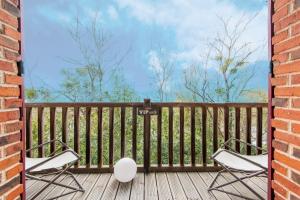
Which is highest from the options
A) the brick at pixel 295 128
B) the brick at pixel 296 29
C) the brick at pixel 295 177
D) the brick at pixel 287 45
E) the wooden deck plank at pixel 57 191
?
the brick at pixel 296 29

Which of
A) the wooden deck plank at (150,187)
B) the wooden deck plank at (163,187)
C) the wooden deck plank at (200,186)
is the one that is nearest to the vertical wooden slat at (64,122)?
the wooden deck plank at (150,187)

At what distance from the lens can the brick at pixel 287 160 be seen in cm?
130

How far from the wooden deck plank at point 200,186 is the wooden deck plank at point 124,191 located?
2.52ft

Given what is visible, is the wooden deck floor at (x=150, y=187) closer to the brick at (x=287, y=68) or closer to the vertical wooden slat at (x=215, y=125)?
the vertical wooden slat at (x=215, y=125)

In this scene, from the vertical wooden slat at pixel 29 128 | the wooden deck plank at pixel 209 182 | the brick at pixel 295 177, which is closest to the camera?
the brick at pixel 295 177

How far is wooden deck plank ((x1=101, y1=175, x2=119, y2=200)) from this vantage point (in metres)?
2.67

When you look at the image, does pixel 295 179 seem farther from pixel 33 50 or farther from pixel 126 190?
pixel 33 50

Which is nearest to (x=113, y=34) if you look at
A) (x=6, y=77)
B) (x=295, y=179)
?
(x=6, y=77)

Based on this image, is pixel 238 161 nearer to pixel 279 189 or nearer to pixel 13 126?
pixel 279 189

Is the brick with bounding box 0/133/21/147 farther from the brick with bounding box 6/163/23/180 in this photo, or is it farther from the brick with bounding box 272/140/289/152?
the brick with bounding box 272/140/289/152

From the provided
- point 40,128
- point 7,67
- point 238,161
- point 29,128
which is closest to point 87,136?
point 40,128

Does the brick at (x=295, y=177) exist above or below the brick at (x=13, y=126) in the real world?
below

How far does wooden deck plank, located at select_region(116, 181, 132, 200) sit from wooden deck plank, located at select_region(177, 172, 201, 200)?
2.04ft

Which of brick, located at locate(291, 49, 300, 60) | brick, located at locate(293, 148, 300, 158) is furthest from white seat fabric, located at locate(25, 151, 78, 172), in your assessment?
brick, located at locate(291, 49, 300, 60)
